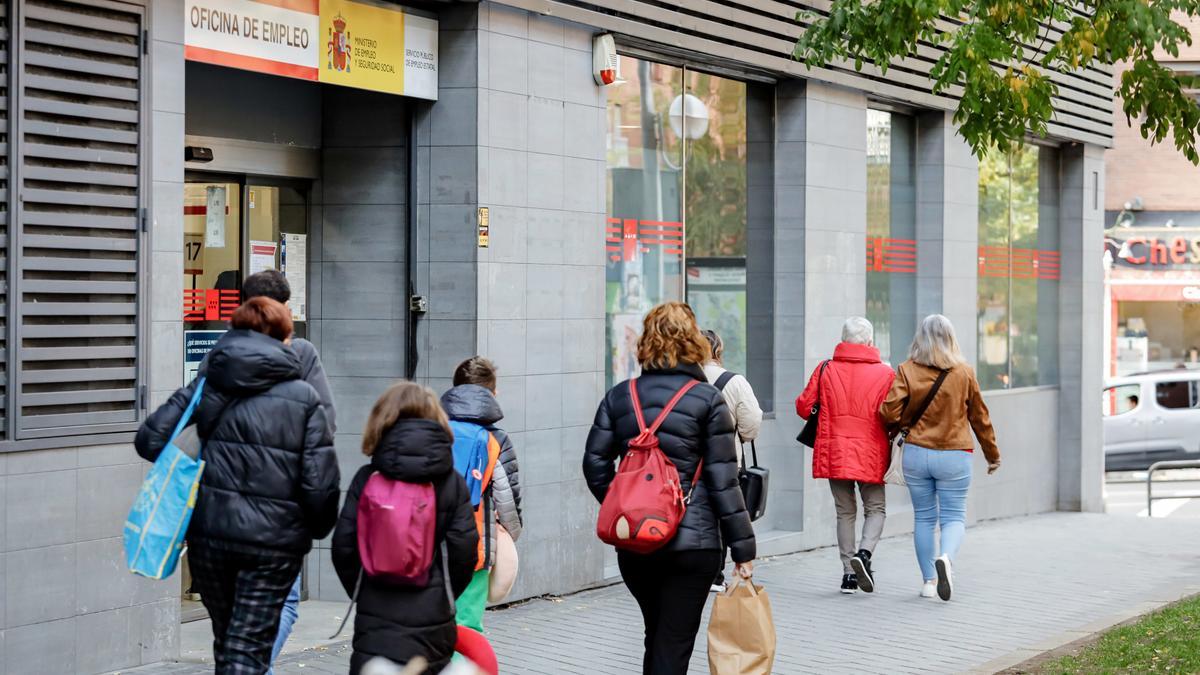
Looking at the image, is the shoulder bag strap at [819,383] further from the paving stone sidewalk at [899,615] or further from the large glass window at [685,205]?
the large glass window at [685,205]

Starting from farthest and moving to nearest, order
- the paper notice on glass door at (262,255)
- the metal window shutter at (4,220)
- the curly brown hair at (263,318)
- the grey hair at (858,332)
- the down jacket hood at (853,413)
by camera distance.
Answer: the grey hair at (858,332), the down jacket hood at (853,413), the paper notice on glass door at (262,255), the metal window shutter at (4,220), the curly brown hair at (263,318)

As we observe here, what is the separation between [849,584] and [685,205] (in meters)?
3.18

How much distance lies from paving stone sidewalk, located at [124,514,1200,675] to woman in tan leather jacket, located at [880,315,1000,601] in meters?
0.52

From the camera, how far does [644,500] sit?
606cm

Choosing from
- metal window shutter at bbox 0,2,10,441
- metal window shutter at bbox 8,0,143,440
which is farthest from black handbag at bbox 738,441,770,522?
metal window shutter at bbox 0,2,10,441

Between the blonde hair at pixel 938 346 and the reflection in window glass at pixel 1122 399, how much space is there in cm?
1435

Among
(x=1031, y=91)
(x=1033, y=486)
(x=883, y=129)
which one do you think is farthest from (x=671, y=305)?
(x=1033, y=486)

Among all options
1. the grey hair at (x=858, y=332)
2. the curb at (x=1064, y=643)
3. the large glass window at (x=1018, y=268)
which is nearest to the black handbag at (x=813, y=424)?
the grey hair at (x=858, y=332)

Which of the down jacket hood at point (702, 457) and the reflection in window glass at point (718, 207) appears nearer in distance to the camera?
the down jacket hood at point (702, 457)

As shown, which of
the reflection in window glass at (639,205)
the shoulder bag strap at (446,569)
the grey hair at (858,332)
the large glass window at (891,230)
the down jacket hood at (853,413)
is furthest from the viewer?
the large glass window at (891,230)

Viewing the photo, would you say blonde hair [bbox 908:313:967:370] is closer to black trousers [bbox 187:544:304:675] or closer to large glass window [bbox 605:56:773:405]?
large glass window [bbox 605:56:773:405]

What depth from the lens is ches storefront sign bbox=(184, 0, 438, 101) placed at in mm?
8148

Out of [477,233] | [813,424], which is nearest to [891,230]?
[813,424]

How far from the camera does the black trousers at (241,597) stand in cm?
565
